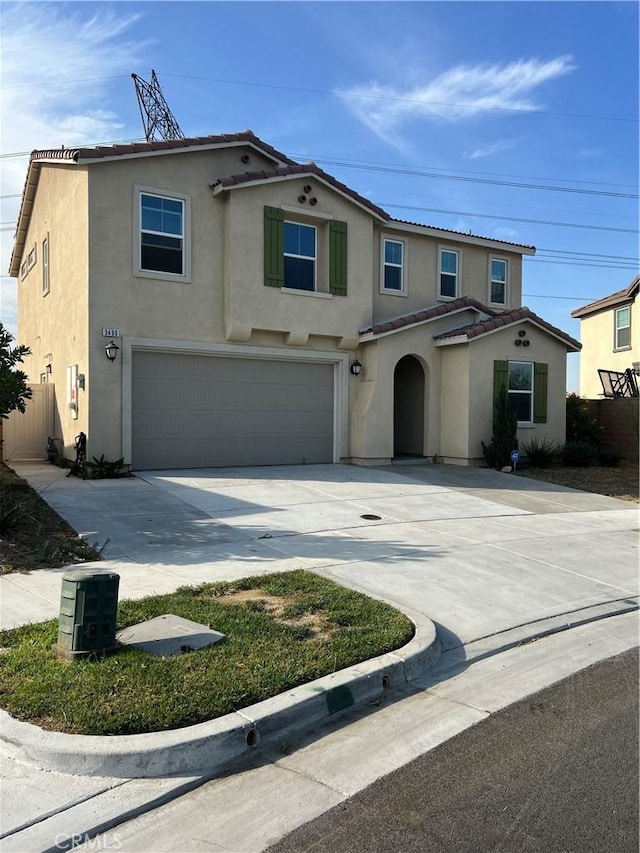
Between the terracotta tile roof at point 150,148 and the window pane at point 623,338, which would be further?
the window pane at point 623,338

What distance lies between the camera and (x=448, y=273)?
19453 millimetres

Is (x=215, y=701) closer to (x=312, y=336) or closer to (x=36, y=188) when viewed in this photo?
(x=312, y=336)

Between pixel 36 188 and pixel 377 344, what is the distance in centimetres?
1072

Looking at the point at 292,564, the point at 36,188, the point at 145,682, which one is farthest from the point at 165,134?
the point at 145,682

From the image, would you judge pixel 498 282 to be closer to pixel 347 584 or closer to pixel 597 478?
pixel 597 478

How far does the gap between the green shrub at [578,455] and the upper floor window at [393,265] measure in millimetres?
6208

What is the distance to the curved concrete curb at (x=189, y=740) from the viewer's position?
Answer: 3.59 metres

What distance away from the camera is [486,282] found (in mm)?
20203

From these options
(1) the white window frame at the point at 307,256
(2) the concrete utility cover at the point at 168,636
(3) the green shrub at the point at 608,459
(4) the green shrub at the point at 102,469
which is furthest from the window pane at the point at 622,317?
(2) the concrete utility cover at the point at 168,636

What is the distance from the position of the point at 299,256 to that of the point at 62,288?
561 cm

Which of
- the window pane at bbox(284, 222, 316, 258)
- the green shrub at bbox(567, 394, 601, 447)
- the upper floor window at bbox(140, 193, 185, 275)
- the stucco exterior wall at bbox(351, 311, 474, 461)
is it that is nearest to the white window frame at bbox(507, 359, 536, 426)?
the stucco exterior wall at bbox(351, 311, 474, 461)

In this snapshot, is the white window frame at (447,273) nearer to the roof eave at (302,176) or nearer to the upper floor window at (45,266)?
the roof eave at (302,176)

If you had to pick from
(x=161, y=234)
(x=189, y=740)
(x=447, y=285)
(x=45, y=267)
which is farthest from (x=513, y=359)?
(x=189, y=740)

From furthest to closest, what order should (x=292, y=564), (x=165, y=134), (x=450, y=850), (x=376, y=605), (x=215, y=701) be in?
(x=165, y=134), (x=292, y=564), (x=376, y=605), (x=215, y=701), (x=450, y=850)
